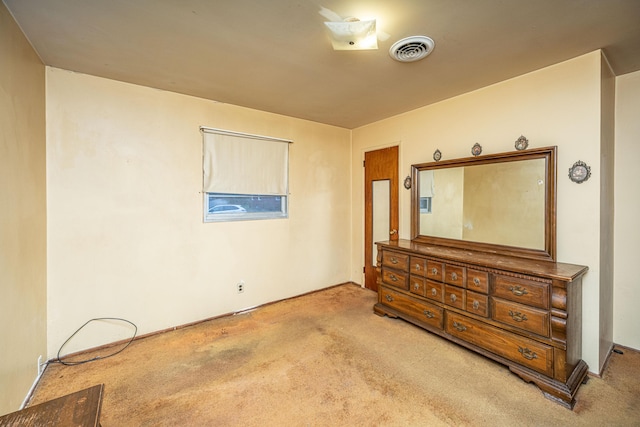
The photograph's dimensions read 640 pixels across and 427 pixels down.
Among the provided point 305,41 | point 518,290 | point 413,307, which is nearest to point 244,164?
point 305,41

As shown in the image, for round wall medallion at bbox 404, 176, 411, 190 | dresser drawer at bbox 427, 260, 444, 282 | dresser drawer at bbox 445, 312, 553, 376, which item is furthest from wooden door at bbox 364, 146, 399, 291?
dresser drawer at bbox 445, 312, 553, 376

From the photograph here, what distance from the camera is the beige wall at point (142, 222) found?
2.21m

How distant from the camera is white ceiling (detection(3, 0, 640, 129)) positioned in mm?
1483

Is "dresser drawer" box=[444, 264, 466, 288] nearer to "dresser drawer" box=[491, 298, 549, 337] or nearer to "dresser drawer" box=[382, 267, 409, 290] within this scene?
"dresser drawer" box=[491, 298, 549, 337]

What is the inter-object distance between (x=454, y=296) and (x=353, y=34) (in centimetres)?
216

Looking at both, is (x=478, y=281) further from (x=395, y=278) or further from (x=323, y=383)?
(x=323, y=383)

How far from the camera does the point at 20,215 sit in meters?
1.67

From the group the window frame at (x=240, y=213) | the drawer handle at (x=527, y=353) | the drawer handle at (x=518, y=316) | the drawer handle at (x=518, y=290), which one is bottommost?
the drawer handle at (x=527, y=353)

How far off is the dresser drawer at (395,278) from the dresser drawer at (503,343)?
0.49m

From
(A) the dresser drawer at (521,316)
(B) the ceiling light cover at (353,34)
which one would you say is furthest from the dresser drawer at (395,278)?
(B) the ceiling light cover at (353,34)

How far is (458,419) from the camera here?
1587 mm

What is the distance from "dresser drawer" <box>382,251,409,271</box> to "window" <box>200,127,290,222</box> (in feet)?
4.46

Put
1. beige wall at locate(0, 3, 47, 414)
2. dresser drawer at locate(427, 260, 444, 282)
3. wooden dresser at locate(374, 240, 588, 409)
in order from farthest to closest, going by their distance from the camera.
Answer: dresser drawer at locate(427, 260, 444, 282) < wooden dresser at locate(374, 240, 588, 409) < beige wall at locate(0, 3, 47, 414)

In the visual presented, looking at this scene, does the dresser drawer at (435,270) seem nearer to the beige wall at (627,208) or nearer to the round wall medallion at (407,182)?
the round wall medallion at (407,182)
